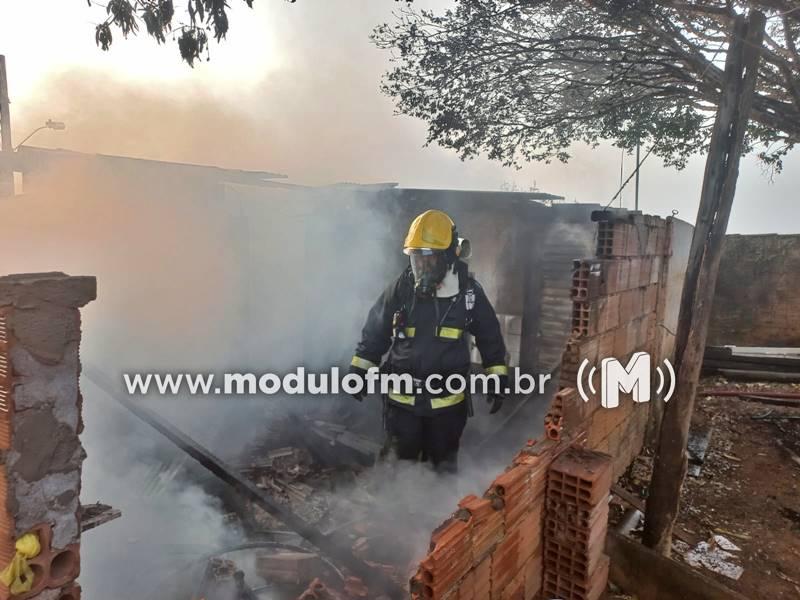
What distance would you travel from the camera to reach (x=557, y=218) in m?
7.45

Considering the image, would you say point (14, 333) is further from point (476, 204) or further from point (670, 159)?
point (670, 159)

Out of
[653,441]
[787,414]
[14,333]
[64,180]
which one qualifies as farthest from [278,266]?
[787,414]

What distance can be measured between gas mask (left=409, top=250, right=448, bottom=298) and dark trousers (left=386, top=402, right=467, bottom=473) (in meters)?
1.12

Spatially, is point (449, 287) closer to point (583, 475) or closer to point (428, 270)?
point (428, 270)

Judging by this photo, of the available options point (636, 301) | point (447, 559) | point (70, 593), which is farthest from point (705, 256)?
point (70, 593)

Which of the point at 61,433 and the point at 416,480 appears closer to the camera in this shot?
the point at 61,433

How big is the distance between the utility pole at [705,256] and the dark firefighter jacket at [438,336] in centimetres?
152

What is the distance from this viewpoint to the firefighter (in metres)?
4.33

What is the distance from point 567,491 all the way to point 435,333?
5.50 ft

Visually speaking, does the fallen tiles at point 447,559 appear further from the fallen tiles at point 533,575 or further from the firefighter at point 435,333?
the firefighter at point 435,333

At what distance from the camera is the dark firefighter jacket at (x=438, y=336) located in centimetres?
439

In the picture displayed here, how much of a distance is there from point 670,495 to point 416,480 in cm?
229

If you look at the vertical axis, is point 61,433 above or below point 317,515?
above

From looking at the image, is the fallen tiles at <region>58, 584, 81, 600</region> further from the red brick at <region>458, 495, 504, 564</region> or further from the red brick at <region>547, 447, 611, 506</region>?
the red brick at <region>547, 447, 611, 506</region>
